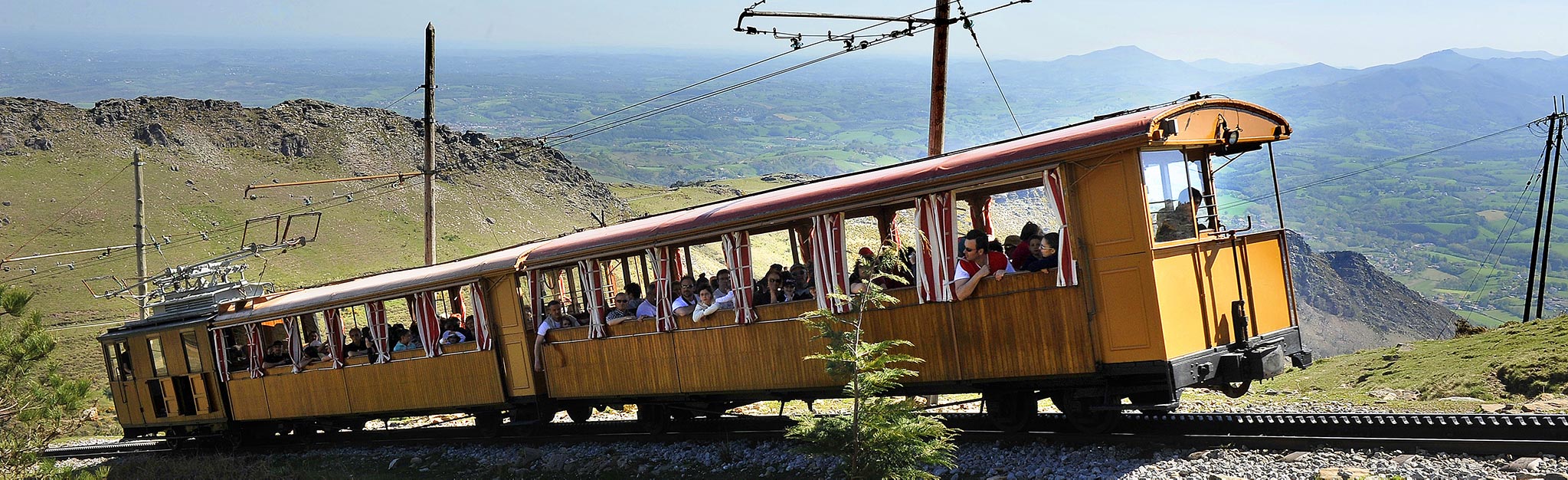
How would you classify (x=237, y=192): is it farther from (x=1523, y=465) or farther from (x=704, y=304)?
(x=1523, y=465)

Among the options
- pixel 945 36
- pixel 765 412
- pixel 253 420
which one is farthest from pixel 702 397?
pixel 253 420

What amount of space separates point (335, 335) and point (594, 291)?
21.5 ft

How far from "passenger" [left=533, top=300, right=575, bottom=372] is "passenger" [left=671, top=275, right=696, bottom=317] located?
2.54m

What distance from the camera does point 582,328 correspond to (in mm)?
16109

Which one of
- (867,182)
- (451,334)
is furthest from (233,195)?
(867,182)

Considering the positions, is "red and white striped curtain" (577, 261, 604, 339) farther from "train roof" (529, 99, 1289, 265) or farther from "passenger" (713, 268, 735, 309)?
"passenger" (713, 268, 735, 309)

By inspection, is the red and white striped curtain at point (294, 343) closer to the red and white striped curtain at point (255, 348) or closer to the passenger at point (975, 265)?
the red and white striped curtain at point (255, 348)

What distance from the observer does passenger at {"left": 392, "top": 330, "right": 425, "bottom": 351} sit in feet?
Answer: 60.7

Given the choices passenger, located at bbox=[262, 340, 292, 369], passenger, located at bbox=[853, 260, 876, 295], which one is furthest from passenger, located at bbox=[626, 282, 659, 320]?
passenger, located at bbox=[262, 340, 292, 369]

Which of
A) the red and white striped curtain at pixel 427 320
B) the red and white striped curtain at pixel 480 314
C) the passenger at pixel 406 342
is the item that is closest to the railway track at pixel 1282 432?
the red and white striped curtain at pixel 480 314

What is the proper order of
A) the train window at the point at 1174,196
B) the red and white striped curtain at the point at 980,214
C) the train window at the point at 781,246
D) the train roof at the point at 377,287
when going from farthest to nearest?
the train roof at the point at 377,287 → the train window at the point at 781,246 → the red and white striped curtain at the point at 980,214 → the train window at the point at 1174,196

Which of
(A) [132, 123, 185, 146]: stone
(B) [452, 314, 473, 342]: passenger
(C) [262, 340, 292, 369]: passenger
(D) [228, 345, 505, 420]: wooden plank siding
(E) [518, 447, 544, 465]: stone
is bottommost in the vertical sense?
(E) [518, 447, 544, 465]: stone

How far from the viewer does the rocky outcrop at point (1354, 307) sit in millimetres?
92438

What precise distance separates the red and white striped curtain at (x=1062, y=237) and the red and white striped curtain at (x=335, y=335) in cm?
1321
